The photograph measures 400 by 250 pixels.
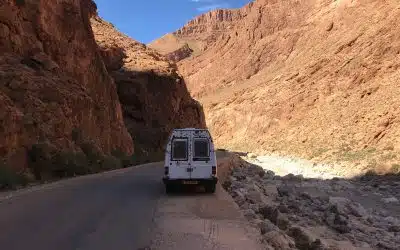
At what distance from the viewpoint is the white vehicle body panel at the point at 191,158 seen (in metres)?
15.1

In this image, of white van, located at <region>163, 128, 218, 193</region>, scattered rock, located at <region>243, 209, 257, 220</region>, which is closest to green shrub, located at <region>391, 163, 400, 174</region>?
white van, located at <region>163, 128, 218, 193</region>

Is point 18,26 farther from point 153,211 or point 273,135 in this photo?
point 273,135

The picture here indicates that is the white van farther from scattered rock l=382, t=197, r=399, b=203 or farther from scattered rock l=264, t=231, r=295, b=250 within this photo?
scattered rock l=382, t=197, r=399, b=203

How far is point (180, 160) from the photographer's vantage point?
15.2 metres

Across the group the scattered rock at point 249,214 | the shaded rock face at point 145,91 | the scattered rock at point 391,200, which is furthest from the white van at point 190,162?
the shaded rock face at point 145,91

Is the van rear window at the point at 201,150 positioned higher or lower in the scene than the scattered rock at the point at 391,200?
higher

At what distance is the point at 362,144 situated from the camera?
49500mm

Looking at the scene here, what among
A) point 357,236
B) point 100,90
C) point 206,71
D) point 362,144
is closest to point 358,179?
point 362,144

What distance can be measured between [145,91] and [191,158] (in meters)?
34.7

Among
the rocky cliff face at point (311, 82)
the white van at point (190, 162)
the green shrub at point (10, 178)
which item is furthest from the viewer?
the rocky cliff face at point (311, 82)

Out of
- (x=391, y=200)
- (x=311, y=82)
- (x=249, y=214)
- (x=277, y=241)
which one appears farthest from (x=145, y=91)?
(x=277, y=241)

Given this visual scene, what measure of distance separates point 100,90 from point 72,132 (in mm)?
11023

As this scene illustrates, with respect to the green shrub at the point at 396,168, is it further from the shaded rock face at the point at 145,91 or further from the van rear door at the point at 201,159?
the van rear door at the point at 201,159

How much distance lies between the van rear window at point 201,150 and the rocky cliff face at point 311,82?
2730 cm
